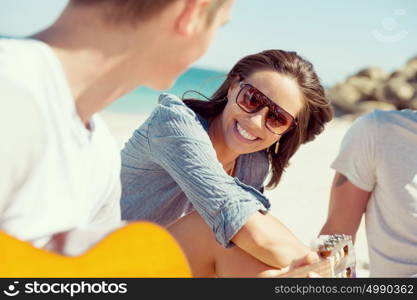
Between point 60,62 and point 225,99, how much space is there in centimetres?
87

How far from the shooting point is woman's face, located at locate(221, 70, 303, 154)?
138 centimetres

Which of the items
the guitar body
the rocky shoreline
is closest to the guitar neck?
the guitar body

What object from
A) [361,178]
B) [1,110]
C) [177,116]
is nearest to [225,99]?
[177,116]

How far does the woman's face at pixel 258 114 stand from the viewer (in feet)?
4.54

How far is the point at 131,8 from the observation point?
0.66 meters

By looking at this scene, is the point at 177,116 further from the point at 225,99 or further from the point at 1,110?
the point at 1,110

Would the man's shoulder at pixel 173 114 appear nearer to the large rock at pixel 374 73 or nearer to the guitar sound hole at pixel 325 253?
the guitar sound hole at pixel 325 253

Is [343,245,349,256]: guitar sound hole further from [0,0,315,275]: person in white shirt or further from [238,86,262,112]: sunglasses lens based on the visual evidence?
[0,0,315,275]: person in white shirt

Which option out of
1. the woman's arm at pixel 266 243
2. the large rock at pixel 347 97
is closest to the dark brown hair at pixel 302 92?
the woman's arm at pixel 266 243

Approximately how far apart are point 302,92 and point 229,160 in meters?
0.22

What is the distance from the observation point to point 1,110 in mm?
582

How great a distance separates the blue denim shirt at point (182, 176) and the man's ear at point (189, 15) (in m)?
0.52

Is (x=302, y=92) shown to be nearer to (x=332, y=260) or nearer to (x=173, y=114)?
(x=173, y=114)

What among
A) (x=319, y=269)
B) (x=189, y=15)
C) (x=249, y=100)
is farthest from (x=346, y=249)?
(x=189, y=15)
